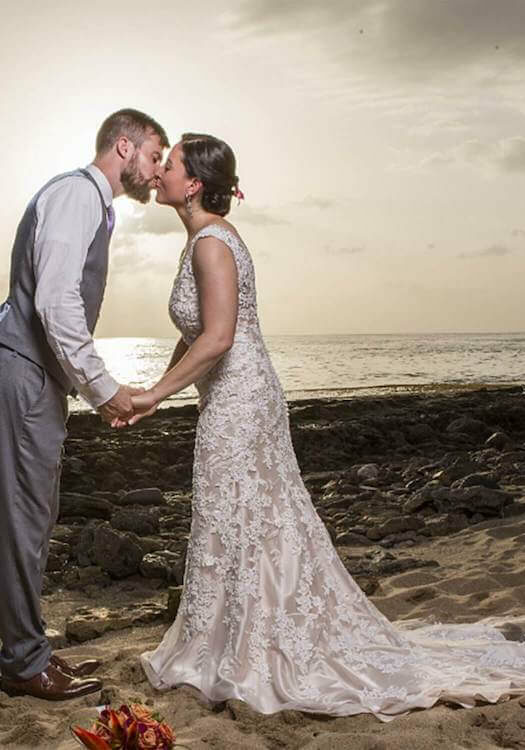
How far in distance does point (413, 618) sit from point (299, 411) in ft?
39.3

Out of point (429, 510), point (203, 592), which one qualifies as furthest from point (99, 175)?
point (429, 510)

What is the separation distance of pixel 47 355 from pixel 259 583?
131cm

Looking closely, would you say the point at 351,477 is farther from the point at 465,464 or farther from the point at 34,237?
the point at 34,237

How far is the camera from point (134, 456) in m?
11.9

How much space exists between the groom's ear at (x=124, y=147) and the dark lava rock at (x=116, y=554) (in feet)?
10.6

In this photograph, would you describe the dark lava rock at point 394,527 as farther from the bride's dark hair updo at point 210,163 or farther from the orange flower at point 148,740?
the orange flower at point 148,740

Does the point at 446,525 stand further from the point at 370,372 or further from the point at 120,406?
the point at 370,372

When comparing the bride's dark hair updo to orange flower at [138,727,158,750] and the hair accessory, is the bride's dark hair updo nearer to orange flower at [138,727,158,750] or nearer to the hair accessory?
the hair accessory

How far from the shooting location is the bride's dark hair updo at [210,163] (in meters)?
3.77

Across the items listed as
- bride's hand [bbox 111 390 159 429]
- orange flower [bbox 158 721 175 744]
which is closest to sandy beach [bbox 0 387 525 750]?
orange flower [bbox 158 721 175 744]

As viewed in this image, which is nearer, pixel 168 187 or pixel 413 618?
pixel 168 187

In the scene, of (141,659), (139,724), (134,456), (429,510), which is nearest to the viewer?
(139,724)

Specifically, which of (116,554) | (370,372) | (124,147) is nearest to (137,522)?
(116,554)

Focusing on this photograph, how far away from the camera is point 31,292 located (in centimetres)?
358
